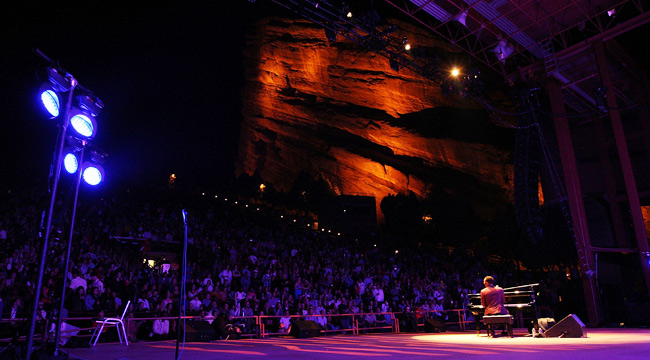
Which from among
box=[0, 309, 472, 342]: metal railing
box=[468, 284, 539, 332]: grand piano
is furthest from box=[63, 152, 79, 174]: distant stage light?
box=[468, 284, 539, 332]: grand piano

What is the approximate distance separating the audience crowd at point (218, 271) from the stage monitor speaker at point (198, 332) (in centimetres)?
91

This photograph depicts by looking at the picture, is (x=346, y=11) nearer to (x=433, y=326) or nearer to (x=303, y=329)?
(x=303, y=329)

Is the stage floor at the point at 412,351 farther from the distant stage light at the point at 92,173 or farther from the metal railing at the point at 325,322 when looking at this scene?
the metal railing at the point at 325,322

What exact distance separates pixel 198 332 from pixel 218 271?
524 centimetres

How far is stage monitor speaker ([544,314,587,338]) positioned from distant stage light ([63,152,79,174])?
8854 mm

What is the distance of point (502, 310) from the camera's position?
27.7ft

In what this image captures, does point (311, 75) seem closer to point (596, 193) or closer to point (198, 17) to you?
point (198, 17)

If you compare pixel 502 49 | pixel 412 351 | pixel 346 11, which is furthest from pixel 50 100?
pixel 502 49

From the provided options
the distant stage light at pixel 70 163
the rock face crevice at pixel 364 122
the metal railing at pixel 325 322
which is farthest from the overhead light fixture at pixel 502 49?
the distant stage light at pixel 70 163

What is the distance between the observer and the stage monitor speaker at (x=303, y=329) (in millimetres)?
10383

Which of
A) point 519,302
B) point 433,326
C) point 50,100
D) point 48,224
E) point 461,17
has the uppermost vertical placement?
point 461,17

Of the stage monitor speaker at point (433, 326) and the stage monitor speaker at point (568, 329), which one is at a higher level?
the stage monitor speaker at point (568, 329)

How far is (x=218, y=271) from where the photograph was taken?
1391 cm

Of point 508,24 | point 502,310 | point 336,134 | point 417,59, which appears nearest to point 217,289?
point 502,310
